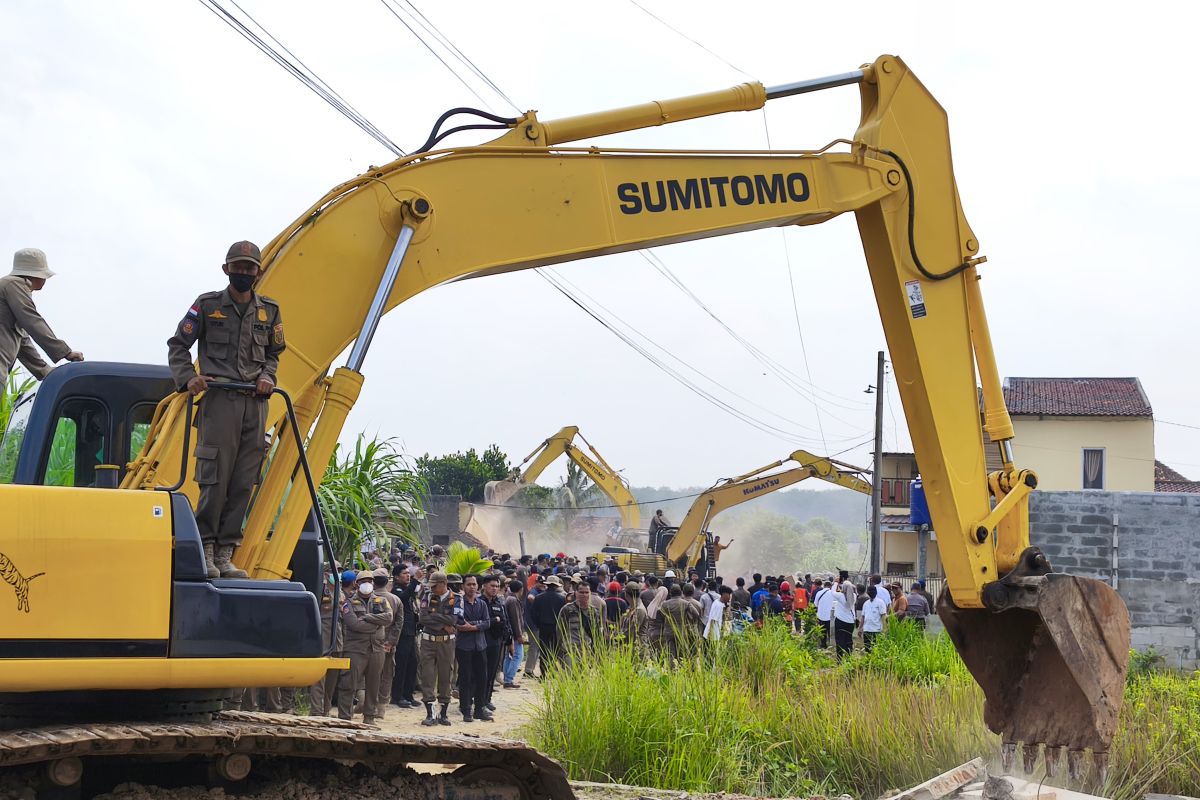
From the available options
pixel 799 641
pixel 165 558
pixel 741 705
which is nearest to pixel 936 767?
pixel 741 705

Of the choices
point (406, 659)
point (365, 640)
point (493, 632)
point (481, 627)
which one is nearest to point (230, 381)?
point (365, 640)

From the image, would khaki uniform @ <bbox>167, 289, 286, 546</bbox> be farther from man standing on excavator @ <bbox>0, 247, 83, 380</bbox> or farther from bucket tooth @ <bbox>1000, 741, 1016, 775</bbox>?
bucket tooth @ <bbox>1000, 741, 1016, 775</bbox>

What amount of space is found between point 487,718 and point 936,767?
6827mm

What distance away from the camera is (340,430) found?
5.99 m

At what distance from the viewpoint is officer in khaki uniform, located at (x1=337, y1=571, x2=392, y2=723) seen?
13.9 meters

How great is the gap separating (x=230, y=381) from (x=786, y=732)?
276 inches

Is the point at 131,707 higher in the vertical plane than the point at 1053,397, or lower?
lower

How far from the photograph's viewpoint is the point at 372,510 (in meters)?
16.3

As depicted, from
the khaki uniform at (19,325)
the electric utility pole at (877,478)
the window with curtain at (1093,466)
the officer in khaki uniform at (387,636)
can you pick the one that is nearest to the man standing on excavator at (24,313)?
the khaki uniform at (19,325)

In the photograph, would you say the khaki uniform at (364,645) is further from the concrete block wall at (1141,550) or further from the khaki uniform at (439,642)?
the concrete block wall at (1141,550)

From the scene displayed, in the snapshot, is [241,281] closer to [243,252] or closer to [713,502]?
[243,252]

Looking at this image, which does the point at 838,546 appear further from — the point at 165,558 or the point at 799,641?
the point at 165,558

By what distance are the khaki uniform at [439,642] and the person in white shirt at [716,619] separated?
3.13 metres

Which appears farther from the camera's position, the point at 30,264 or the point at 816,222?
→ the point at 816,222
